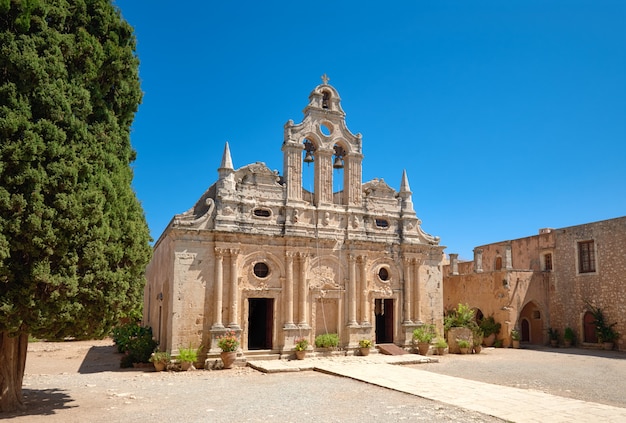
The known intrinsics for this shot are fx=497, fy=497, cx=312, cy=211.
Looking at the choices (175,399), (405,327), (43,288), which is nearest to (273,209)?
(405,327)

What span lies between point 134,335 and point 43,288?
11677 millimetres

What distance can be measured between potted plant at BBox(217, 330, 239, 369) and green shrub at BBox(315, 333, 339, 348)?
372 centimetres

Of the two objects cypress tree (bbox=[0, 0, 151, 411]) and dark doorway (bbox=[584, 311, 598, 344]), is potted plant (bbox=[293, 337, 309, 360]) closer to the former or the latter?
cypress tree (bbox=[0, 0, 151, 411])

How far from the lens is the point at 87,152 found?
422 inches

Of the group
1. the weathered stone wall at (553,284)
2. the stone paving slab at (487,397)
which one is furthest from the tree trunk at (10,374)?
the weathered stone wall at (553,284)

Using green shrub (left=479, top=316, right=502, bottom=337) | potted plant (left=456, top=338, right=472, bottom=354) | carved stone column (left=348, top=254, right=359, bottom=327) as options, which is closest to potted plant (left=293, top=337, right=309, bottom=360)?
carved stone column (left=348, top=254, right=359, bottom=327)

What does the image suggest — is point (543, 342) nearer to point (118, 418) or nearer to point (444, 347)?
point (444, 347)

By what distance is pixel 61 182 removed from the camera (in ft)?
32.9

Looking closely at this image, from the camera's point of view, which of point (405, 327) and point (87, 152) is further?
point (405, 327)

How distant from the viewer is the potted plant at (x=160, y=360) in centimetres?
1706

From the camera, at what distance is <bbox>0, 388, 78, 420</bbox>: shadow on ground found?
34.9 feet

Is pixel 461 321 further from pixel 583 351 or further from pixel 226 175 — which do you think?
pixel 226 175

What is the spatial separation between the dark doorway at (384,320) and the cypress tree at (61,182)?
13.1 metres

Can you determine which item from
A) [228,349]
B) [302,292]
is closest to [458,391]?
[228,349]
